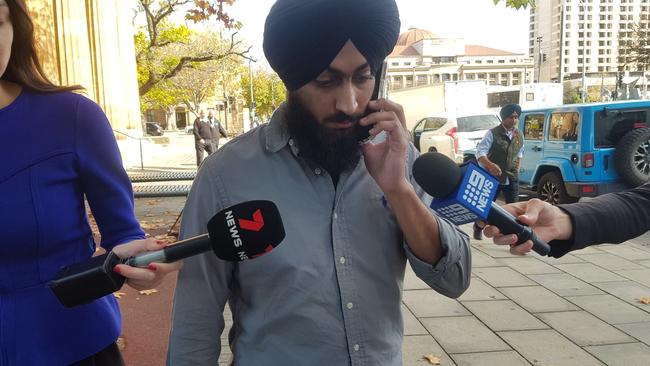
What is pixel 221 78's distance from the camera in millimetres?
46656

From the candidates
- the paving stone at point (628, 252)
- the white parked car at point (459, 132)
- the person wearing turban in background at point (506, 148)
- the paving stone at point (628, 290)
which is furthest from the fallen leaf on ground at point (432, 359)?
the white parked car at point (459, 132)

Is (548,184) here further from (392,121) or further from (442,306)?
(392,121)

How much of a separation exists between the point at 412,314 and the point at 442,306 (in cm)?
35

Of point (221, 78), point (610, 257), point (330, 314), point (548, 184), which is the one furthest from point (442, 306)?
point (221, 78)

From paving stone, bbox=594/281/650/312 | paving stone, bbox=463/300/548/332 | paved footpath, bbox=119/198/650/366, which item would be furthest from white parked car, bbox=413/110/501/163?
paving stone, bbox=463/300/548/332

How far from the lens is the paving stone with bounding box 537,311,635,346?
426 cm

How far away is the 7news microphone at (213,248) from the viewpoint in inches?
48.0

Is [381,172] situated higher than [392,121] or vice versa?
[392,121]

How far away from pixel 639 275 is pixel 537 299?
1573 millimetres

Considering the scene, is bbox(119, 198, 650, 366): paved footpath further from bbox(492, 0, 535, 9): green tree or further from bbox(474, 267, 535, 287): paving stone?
bbox(492, 0, 535, 9): green tree

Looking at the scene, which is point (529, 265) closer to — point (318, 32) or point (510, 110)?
point (510, 110)

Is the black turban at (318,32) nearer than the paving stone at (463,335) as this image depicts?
Yes

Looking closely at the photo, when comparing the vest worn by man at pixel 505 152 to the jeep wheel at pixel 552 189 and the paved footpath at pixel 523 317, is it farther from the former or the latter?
the jeep wheel at pixel 552 189

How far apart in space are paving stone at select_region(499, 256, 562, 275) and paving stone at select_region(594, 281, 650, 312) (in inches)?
24.0
